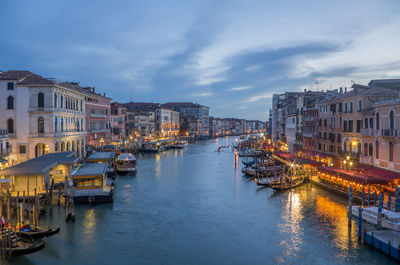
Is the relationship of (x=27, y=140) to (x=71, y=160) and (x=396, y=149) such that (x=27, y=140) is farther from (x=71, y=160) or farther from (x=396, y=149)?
(x=396, y=149)

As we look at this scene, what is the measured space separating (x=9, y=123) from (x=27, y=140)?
198 centimetres

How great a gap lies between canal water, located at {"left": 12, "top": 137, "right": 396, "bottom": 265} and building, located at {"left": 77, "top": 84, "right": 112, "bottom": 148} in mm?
20307

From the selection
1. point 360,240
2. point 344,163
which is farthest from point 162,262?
point 344,163

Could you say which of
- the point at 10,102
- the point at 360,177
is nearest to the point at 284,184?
the point at 360,177

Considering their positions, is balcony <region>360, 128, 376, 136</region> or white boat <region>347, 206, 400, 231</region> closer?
white boat <region>347, 206, 400, 231</region>

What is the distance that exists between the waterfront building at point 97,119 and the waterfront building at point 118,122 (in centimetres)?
323

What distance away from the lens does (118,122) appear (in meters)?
54.9

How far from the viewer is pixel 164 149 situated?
6406cm

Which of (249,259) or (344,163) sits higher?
(344,163)

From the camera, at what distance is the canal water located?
12.2 metres

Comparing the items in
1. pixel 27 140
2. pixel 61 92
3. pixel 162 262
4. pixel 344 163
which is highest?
pixel 61 92

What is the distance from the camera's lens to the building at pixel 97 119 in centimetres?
4106

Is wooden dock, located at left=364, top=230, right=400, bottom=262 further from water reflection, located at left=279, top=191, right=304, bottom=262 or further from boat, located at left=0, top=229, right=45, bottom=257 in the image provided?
boat, located at left=0, top=229, right=45, bottom=257

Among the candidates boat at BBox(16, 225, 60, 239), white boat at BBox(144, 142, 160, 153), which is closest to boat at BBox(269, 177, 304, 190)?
boat at BBox(16, 225, 60, 239)
